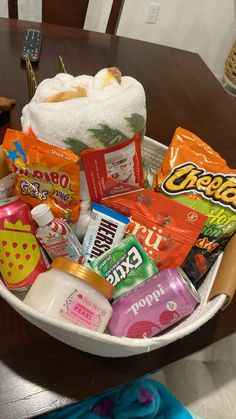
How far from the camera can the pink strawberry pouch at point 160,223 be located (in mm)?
544

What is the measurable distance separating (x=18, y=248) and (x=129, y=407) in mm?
359

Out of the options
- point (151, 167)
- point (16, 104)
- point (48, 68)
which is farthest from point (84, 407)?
point (48, 68)

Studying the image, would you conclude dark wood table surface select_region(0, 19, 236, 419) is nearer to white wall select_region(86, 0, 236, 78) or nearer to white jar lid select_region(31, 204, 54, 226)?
white jar lid select_region(31, 204, 54, 226)

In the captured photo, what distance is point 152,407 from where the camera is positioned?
0.61m

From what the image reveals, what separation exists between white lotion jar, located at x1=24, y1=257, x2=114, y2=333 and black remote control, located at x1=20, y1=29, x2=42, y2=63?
2.36ft

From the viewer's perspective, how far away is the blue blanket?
0.59 meters

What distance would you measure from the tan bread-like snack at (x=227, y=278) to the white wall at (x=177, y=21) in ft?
6.25

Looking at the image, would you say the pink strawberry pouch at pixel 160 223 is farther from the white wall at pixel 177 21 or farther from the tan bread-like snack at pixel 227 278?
the white wall at pixel 177 21

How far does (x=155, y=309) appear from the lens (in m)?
0.46

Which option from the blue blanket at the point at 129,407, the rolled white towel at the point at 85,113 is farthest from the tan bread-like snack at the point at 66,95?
the blue blanket at the point at 129,407

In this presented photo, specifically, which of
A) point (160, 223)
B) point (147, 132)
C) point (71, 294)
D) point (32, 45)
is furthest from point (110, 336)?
point (32, 45)

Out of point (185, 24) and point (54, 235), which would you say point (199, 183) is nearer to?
point (54, 235)

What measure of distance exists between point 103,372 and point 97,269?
0.45 ft

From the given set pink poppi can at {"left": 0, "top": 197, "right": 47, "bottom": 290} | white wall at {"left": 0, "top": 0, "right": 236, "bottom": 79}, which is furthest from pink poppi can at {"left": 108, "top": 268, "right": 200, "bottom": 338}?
white wall at {"left": 0, "top": 0, "right": 236, "bottom": 79}
